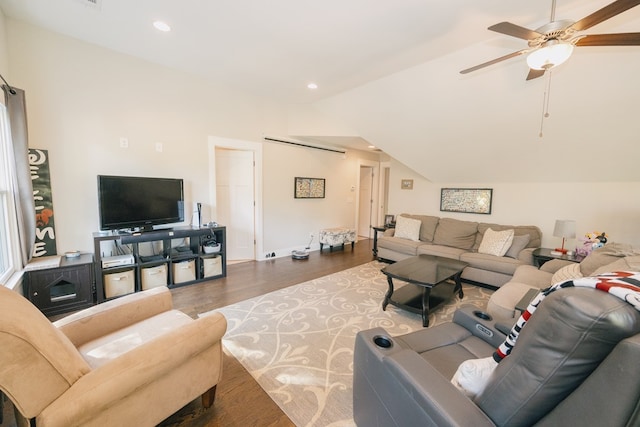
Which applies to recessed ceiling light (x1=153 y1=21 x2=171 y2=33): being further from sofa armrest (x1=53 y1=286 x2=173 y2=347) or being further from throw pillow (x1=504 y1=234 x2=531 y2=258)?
throw pillow (x1=504 y1=234 x2=531 y2=258)

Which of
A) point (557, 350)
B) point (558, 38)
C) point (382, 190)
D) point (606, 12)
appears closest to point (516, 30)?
point (558, 38)

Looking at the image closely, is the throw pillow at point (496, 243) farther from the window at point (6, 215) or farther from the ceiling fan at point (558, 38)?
the window at point (6, 215)

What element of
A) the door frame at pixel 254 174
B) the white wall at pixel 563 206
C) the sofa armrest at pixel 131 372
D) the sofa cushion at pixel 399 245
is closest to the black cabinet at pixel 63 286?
the door frame at pixel 254 174

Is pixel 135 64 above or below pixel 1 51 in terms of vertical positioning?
above

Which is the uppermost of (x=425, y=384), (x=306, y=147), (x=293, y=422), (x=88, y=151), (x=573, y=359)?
(x=306, y=147)

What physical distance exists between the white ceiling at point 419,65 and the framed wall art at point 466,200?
1.43ft

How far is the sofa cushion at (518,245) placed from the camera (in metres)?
3.72

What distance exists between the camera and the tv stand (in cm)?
302

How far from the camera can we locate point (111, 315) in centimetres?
167

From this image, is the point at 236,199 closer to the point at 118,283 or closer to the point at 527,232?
the point at 118,283

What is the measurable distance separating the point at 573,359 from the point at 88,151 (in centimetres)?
430

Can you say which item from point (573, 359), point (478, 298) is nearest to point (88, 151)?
point (573, 359)

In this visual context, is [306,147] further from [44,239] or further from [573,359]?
[573,359]

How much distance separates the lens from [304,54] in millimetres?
2975
